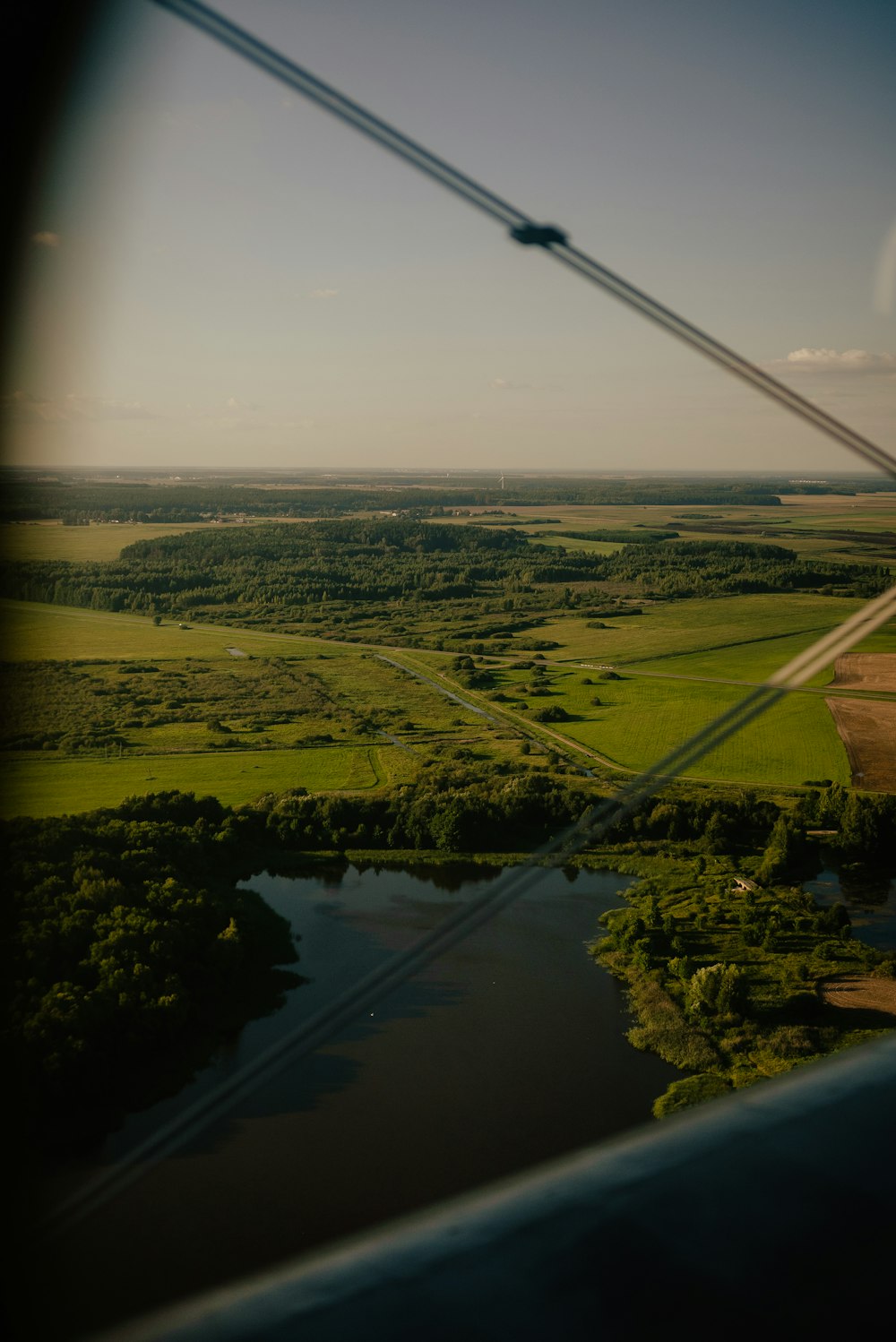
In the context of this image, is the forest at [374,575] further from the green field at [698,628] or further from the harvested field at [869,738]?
the harvested field at [869,738]

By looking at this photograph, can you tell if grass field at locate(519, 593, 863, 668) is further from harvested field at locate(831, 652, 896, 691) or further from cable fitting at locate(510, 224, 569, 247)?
cable fitting at locate(510, 224, 569, 247)

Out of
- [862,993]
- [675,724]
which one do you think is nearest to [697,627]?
[675,724]

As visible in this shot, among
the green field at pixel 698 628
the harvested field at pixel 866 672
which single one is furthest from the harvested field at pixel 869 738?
the green field at pixel 698 628

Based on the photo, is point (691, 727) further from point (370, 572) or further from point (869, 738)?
point (370, 572)

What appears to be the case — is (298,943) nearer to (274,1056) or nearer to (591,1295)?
(274,1056)

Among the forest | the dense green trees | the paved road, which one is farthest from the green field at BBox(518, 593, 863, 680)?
the dense green trees
